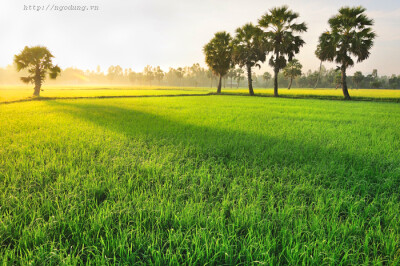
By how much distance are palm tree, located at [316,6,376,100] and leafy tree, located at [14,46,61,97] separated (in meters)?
41.5

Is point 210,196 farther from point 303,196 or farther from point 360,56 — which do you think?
point 360,56

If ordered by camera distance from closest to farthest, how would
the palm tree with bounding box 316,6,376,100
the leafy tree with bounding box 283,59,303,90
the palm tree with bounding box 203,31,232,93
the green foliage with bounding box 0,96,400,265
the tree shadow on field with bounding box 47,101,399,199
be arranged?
the green foliage with bounding box 0,96,400,265
the tree shadow on field with bounding box 47,101,399,199
the palm tree with bounding box 316,6,376,100
the palm tree with bounding box 203,31,232,93
the leafy tree with bounding box 283,59,303,90

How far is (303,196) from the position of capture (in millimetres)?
2975

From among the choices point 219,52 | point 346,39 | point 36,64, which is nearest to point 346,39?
point 346,39

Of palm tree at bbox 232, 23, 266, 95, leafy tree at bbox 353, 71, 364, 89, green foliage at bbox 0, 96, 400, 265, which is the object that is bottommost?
green foliage at bbox 0, 96, 400, 265

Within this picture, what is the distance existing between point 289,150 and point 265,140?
1144 millimetres

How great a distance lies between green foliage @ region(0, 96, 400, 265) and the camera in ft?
6.03

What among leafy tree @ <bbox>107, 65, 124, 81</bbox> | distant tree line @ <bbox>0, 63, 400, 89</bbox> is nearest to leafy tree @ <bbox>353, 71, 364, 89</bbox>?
distant tree line @ <bbox>0, 63, 400, 89</bbox>

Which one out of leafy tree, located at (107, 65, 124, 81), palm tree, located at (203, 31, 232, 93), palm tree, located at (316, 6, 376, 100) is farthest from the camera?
leafy tree, located at (107, 65, 124, 81)

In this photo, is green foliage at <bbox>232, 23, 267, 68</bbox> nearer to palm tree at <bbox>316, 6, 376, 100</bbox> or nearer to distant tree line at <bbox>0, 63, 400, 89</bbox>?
Answer: palm tree at <bbox>316, 6, 376, 100</bbox>

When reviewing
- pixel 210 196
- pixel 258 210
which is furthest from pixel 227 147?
pixel 258 210

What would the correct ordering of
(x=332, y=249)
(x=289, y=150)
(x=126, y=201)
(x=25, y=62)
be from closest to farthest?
(x=332, y=249), (x=126, y=201), (x=289, y=150), (x=25, y=62)

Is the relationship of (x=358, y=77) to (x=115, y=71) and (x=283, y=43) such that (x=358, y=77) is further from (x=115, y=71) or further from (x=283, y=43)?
(x=115, y=71)

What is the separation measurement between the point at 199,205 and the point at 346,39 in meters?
34.7
